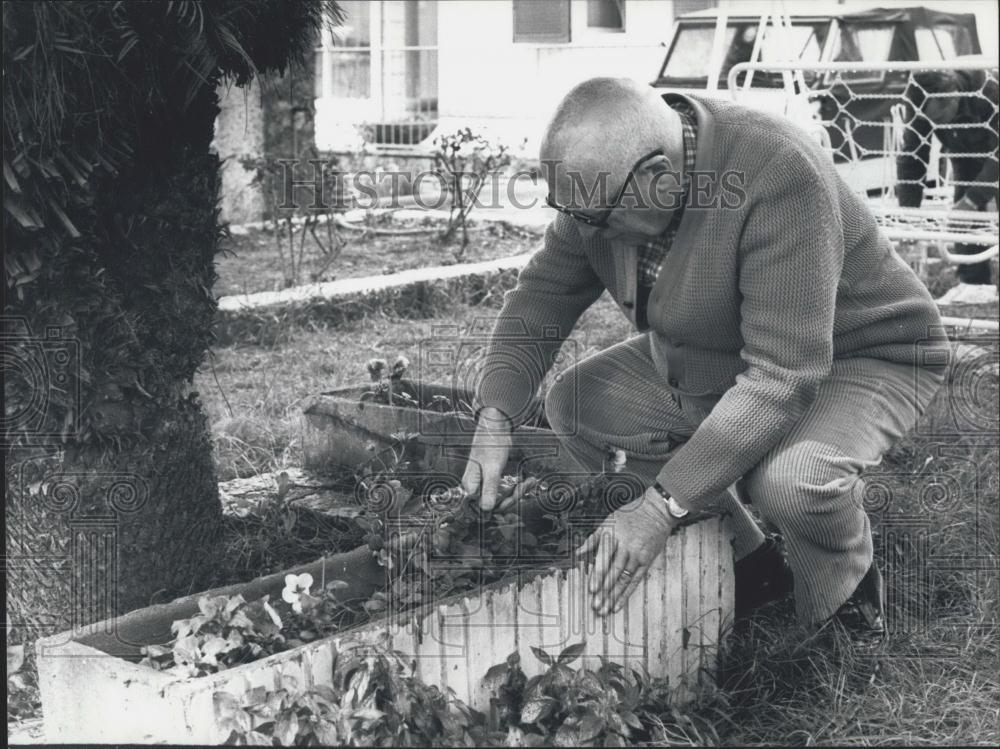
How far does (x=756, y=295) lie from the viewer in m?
2.61

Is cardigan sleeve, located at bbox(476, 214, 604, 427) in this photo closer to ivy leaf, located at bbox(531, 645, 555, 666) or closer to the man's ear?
the man's ear

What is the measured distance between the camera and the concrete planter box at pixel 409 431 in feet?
11.8

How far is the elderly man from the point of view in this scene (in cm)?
256


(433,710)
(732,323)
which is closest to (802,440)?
(732,323)

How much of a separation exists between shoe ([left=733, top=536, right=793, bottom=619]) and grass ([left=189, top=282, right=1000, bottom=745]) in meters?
0.04

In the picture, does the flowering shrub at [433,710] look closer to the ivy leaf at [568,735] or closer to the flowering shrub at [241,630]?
the ivy leaf at [568,735]

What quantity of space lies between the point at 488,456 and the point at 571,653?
0.59 meters

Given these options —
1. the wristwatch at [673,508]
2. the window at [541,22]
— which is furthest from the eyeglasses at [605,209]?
the window at [541,22]

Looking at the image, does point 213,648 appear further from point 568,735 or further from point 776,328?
point 776,328

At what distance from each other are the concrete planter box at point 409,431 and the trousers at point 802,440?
19 centimetres

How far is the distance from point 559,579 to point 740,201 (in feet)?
2.82

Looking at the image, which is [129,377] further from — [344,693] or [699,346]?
[699,346]

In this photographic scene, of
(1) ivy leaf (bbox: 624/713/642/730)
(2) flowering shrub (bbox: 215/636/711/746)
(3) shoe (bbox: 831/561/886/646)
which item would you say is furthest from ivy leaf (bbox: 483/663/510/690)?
(3) shoe (bbox: 831/561/886/646)

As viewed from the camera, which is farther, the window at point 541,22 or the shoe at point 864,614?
the window at point 541,22
